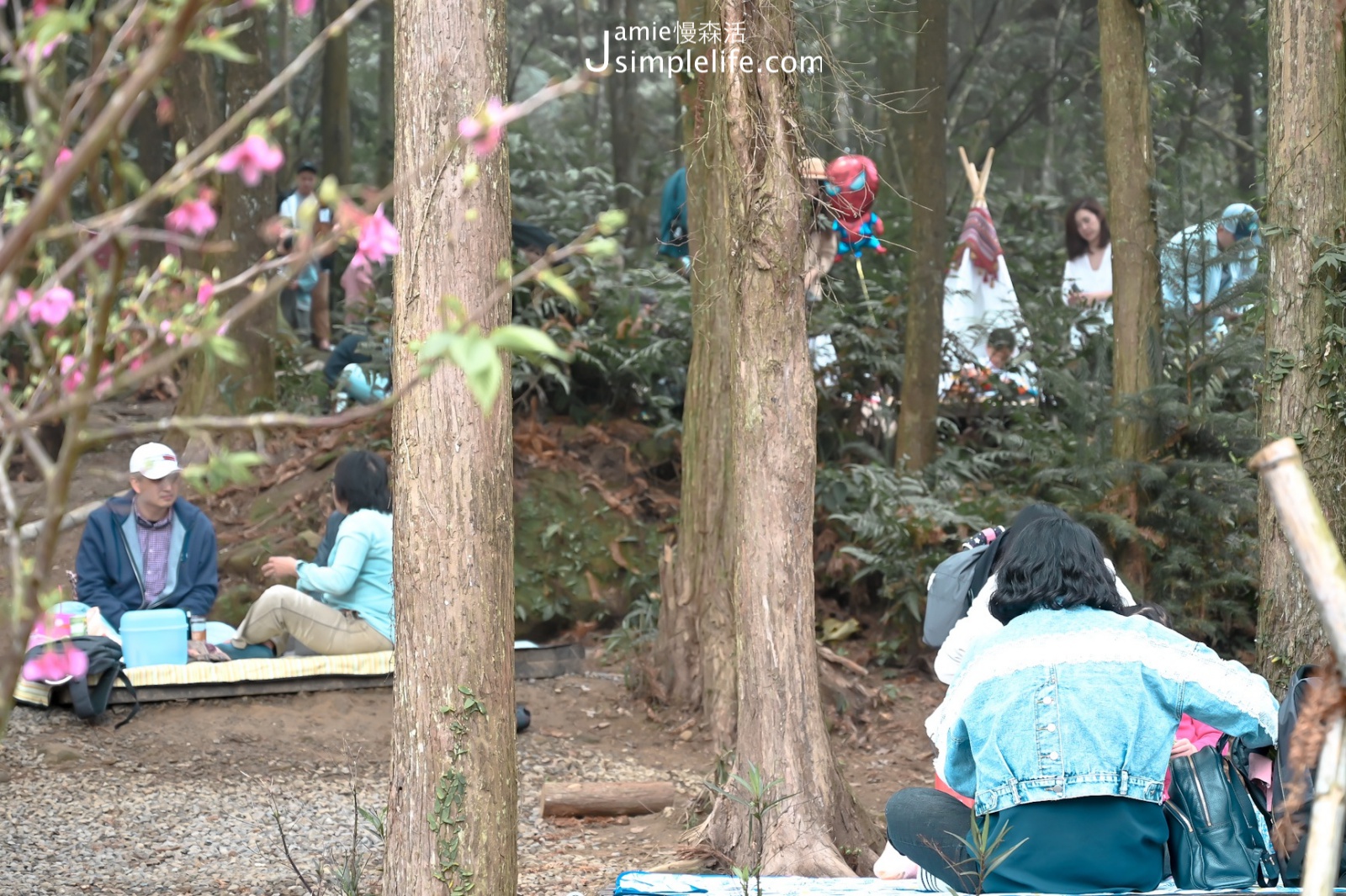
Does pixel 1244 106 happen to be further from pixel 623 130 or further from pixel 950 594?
pixel 950 594

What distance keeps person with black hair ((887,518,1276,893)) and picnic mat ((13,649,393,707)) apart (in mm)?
4200

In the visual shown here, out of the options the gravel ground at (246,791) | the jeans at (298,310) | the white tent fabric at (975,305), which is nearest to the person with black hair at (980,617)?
the gravel ground at (246,791)

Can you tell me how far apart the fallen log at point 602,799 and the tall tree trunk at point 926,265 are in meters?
3.81

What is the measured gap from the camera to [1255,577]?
24.4ft

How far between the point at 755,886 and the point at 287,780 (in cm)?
291

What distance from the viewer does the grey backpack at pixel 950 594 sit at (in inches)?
203

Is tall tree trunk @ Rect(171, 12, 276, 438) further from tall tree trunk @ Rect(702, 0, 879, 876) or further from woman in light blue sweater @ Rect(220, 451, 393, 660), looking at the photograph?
tall tree trunk @ Rect(702, 0, 879, 876)

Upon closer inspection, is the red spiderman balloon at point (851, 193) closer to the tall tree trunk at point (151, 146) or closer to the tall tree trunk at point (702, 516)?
the tall tree trunk at point (702, 516)

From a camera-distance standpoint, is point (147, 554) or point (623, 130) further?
point (623, 130)

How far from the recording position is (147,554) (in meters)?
7.43

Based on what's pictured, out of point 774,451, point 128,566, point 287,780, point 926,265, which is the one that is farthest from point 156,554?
point 926,265

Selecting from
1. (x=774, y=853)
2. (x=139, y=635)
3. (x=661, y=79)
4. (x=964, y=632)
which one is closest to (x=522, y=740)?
(x=139, y=635)

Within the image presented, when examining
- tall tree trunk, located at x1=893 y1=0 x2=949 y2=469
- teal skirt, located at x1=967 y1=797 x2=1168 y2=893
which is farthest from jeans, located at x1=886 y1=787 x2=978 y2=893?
tall tree trunk, located at x1=893 y1=0 x2=949 y2=469

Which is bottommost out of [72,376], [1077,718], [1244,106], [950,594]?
[1077,718]
